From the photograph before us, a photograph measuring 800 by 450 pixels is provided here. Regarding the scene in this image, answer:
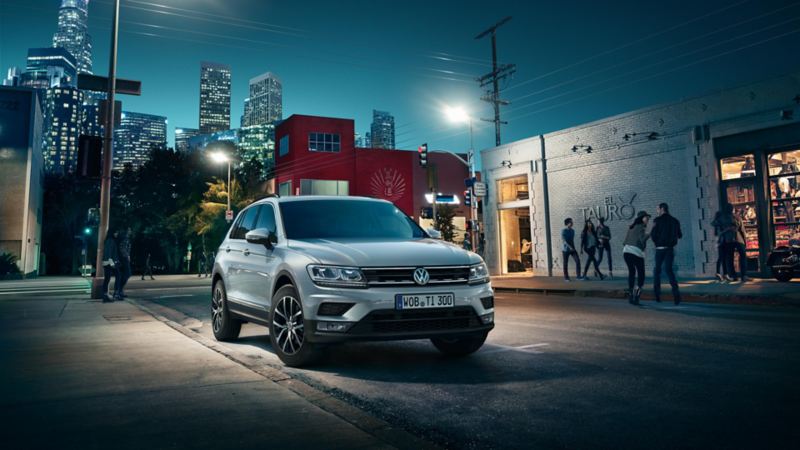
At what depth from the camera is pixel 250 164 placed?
59250 mm

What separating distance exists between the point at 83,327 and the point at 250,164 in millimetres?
52518

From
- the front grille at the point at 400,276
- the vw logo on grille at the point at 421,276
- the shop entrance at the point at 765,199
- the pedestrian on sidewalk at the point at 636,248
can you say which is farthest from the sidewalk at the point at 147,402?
the shop entrance at the point at 765,199

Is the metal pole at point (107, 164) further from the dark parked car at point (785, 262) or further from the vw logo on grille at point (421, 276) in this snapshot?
the dark parked car at point (785, 262)

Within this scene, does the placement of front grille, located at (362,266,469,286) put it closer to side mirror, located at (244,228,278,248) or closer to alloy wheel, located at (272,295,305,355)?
alloy wheel, located at (272,295,305,355)

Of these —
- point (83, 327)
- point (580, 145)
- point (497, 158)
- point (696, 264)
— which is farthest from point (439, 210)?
point (83, 327)

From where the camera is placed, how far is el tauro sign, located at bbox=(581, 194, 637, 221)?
1962 cm

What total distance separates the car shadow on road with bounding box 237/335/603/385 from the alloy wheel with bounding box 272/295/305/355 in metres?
0.25

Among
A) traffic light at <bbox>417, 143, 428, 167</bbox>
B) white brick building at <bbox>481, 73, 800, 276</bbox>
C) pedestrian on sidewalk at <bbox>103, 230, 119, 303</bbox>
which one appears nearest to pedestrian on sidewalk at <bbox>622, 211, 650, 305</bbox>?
white brick building at <bbox>481, 73, 800, 276</bbox>

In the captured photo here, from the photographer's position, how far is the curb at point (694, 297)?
10.6m

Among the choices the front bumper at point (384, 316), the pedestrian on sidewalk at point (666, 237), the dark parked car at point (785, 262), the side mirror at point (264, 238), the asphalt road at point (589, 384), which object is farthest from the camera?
the dark parked car at point (785, 262)

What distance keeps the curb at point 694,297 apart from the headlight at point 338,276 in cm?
954

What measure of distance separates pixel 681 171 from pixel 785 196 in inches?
122

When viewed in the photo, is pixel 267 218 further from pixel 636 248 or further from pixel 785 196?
pixel 785 196

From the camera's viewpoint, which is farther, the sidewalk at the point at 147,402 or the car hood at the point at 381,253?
the car hood at the point at 381,253
